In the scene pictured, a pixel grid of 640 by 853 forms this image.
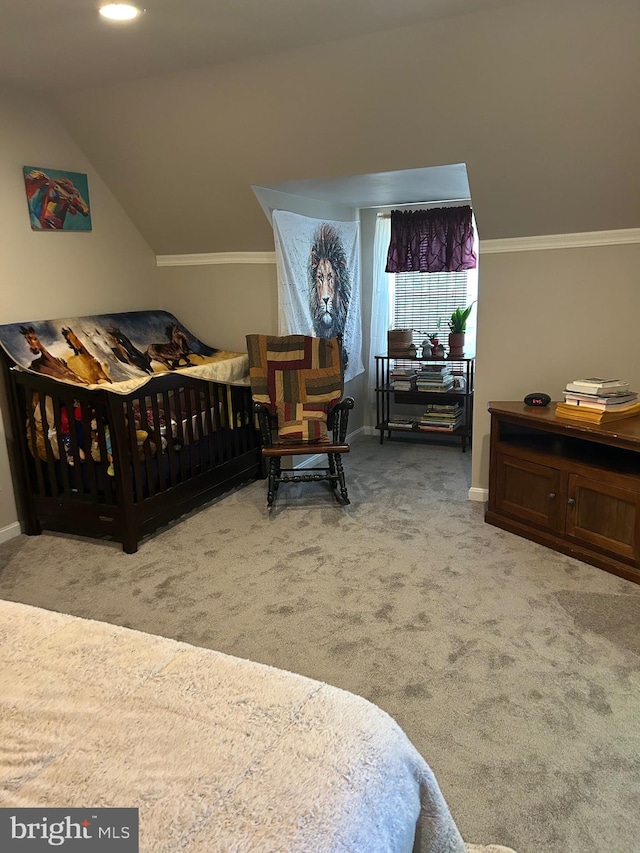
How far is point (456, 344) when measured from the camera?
473 centimetres

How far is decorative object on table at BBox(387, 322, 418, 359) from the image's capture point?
4.90m

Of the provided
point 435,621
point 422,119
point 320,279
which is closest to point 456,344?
point 320,279

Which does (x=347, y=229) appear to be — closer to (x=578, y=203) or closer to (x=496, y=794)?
(x=578, y=203)

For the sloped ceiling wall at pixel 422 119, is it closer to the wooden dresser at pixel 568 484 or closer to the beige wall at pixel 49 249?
the beige wall at pixel 49 249

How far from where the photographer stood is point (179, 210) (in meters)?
3.82

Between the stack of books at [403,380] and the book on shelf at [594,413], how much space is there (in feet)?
6.55

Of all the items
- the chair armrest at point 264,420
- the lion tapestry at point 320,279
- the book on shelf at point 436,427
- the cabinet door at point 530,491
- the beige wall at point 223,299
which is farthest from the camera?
the book on shelf at point 436,427

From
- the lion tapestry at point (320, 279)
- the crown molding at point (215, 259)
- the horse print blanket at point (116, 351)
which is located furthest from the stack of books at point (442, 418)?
the crown molding at point (215, 259)

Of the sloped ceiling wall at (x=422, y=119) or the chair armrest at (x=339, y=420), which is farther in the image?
the chair armrest at (x=339, y=420)

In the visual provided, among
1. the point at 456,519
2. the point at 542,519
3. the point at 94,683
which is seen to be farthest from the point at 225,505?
the point at 94,683

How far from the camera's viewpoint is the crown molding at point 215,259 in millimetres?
3977

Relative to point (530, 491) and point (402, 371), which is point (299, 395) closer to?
point (530, 491)

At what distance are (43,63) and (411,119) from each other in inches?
64.3

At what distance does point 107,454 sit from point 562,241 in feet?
8.24
